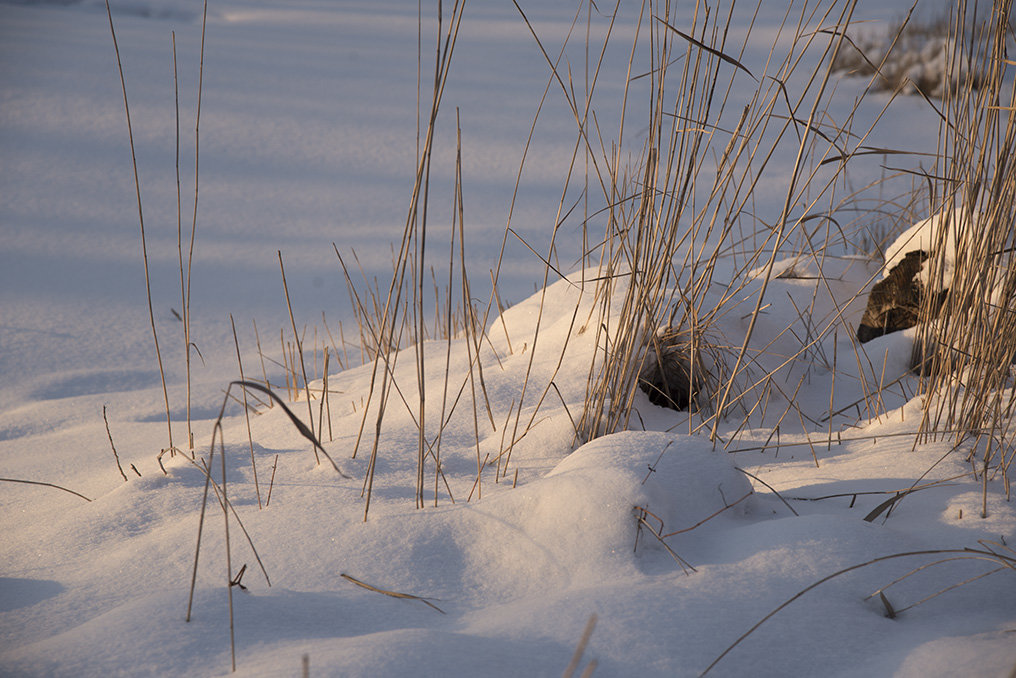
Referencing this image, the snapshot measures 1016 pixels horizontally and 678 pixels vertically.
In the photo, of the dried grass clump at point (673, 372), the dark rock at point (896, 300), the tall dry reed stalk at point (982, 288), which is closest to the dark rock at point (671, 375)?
the dried grass clump at point (673, 372)

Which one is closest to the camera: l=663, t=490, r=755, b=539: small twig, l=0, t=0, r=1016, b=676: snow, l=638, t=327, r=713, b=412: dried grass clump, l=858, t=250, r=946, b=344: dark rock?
l=0, t=0, r=1016, b=676: snow

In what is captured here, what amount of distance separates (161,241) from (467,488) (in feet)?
11.0

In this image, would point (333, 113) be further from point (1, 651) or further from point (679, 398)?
point (1, 651)

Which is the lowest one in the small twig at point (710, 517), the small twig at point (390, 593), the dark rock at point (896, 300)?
the small twig at point (390, 593)

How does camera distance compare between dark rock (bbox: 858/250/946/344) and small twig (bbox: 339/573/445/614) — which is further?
dark rock (bbox: 858/250/946/344)

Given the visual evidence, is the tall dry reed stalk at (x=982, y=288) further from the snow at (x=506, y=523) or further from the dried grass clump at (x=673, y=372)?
the dried grass clump at (x=673, y=372)

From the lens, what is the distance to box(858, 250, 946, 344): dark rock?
68.2 inches

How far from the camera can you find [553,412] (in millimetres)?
1271

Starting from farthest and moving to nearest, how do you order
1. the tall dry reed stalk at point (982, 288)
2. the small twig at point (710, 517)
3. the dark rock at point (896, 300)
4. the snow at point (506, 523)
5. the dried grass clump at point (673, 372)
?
the dark rock at point (896, 300) < the dried grass clump at point (673, 372) < the tall dry reed stalk at point (982, 288) < the small twig at point (710, 517) < the snow at point (506, 523)

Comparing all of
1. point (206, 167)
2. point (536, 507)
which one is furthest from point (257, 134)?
point (536, 507)

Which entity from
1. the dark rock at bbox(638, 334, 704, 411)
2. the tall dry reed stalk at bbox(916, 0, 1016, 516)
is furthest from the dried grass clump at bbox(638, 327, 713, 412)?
the tall dry reed stalk at bbox(916, 0, 1016, 516)

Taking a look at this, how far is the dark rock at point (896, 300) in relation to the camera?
68.2 inches

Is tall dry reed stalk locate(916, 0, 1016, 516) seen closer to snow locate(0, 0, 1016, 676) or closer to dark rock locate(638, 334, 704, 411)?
snow locate(0, 0, 1016, 676)

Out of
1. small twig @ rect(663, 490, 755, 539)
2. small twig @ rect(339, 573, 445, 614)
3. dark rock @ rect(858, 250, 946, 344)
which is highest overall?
dark rock @ rect(858, 250, 946, 344)
